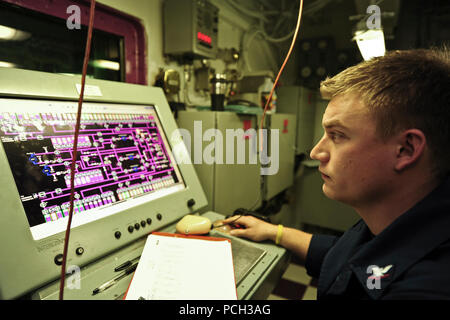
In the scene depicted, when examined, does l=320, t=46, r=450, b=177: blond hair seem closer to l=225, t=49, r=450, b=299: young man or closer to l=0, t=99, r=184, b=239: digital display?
l=225, t=49, r=450, b=299: young man

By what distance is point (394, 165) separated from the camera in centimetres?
61

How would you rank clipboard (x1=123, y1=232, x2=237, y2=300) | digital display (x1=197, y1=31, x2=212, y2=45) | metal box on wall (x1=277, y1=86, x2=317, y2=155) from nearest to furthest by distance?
clipboard (x1=123, y1=232, x2=237, y2=300) → digital display (x1=197, y1=31, x2=212, y2=45) → metal box on wall (x1=277, y1=86, x2=317, y2=155)

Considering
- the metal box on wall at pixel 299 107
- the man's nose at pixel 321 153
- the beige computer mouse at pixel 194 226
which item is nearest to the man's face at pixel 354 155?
the man's nose at pixel 321 153

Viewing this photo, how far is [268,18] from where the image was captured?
294 centimetres

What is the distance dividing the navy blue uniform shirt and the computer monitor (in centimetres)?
63

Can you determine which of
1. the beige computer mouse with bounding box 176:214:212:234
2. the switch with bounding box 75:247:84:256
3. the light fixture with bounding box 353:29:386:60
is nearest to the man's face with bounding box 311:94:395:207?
the beige computer mouse with bounding box 176:214:212:234

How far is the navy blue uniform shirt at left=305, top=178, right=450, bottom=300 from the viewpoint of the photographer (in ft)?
1.59

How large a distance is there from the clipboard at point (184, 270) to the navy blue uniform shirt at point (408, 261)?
0.31 m

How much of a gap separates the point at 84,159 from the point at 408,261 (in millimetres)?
901

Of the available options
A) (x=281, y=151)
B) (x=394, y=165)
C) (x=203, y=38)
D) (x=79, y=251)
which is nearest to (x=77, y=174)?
(x=79, y=251)

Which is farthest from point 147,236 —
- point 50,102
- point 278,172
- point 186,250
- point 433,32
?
point 433,32

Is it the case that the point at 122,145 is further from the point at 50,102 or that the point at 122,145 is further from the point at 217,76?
the point at 217,76

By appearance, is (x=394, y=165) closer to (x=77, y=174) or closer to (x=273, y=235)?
(x=273, y=235)

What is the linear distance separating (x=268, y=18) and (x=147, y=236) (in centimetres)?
288
